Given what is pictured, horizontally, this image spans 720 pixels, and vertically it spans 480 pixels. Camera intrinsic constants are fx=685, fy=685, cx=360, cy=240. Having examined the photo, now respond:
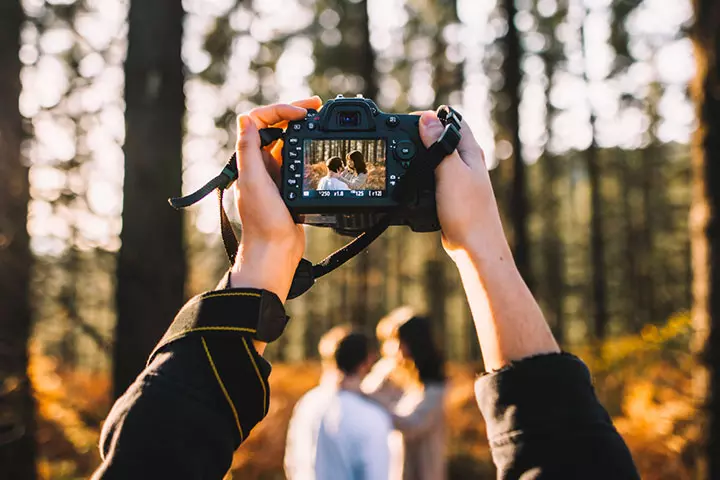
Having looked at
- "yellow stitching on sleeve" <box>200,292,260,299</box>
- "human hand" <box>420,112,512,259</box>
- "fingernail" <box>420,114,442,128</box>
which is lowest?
"yellow stitching on sleeve" <box>200,292,260,299</box>

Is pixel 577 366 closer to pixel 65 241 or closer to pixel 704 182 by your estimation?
pixel 704 182

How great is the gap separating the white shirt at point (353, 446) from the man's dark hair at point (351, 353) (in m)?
0.30

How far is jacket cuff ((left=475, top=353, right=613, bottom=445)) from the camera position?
52.6 inches

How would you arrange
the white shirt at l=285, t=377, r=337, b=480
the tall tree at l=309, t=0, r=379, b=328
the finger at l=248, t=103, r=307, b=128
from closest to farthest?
the finger at l=248, t=103, r=307, b=128, the white shirt at l=285, t=377, r=337, b=480, the tall tree at l=309, t=0, r=379, b=328

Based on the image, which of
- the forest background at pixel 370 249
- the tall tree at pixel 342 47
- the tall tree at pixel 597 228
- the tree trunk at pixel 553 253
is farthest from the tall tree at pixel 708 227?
the tree trunk at pixel 553 253

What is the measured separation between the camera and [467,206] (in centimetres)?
165

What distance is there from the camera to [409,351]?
6051mm

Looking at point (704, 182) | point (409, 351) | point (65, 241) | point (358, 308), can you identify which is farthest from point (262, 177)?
point (358, 308)

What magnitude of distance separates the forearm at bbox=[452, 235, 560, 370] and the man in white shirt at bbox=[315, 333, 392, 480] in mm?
3381

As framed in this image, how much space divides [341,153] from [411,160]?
0.72ft

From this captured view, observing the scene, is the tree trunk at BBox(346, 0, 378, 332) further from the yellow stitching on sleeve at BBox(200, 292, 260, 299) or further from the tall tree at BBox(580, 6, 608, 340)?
the yellow stitching on sleeve at BBox(200, 292, 260, 299)

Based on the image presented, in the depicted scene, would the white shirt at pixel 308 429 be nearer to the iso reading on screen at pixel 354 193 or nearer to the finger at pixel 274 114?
the iso reading on screen at pixel 354 193

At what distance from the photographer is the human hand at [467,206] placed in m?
1.61

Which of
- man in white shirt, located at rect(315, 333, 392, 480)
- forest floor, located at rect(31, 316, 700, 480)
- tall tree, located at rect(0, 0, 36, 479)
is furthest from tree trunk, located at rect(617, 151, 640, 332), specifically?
man in white shirt, located at rect(315, 333, 392, 480)
